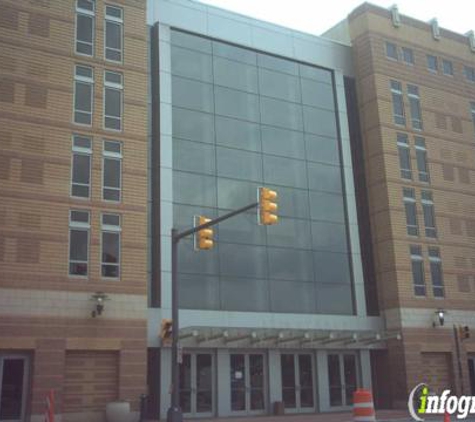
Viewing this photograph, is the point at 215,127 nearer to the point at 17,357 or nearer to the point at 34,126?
the point at 34,126

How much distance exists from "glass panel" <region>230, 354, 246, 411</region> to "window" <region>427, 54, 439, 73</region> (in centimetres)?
2229

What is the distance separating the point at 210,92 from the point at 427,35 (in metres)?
16.2

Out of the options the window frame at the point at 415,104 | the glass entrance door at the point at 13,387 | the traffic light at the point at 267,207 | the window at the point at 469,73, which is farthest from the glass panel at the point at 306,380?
the window at the point at 469,73

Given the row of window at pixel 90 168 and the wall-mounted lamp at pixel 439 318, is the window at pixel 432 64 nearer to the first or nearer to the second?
the wall-mounted lamp at pixel 439 318

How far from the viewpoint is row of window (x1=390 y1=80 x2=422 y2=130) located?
38.5 meters

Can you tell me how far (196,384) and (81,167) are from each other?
1082 centimetres

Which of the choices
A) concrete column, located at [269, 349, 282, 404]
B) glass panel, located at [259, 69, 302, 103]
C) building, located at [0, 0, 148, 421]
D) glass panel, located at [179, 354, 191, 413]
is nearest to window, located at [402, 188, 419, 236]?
glass panel, located at [259, 69, 302, 103]

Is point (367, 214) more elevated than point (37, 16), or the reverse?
point (37, 16)

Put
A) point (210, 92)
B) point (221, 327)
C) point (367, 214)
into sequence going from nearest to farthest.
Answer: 1. point (221, 327)
2. point (210, 92)
3. point (367, 214)

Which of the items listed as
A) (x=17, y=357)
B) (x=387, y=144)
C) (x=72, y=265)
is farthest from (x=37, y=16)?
(x=387, y=144)

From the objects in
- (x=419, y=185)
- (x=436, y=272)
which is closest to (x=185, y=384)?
(x=436, y=272)

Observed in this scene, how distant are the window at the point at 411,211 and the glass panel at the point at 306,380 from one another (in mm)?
9628

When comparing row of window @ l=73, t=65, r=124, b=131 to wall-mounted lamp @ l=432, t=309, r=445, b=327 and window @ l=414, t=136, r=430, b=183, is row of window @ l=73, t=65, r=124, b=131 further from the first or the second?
wall-mounted lamp @ l=432, t=309, r=445, b=327

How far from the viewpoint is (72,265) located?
1064 inches
